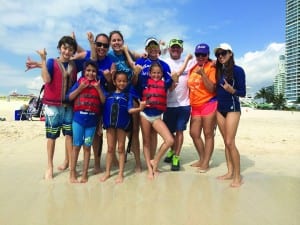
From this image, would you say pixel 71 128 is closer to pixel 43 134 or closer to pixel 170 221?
pixel 170 221

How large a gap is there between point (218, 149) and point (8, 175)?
16.7ft

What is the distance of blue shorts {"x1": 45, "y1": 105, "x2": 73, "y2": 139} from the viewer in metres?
5.42

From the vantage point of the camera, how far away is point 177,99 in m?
6.17

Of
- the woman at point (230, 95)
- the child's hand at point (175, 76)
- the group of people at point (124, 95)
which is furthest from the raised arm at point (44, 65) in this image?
the woman at point (230, 95)

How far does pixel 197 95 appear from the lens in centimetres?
598

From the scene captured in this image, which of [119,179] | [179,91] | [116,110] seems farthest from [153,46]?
[119,179]

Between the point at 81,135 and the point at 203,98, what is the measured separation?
2.19 metres

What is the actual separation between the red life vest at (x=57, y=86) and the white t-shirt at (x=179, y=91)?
186cm

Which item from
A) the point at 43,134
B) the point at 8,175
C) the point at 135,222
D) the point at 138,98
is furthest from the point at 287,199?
the point at 43,134

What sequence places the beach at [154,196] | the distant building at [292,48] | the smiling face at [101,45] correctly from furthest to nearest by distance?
the distant building at [292,48] → the smiling face at [101,45] → the beach at [154,196]

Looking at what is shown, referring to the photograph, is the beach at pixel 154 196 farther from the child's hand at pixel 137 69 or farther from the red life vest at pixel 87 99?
the child's hand at pixel 137 69

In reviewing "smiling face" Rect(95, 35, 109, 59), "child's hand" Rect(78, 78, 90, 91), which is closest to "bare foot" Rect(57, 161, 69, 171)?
"child's hand" Rect(78, 78, 90, 91)

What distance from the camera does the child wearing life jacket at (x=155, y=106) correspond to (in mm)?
5504

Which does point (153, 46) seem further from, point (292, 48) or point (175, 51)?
point (292, 48)
